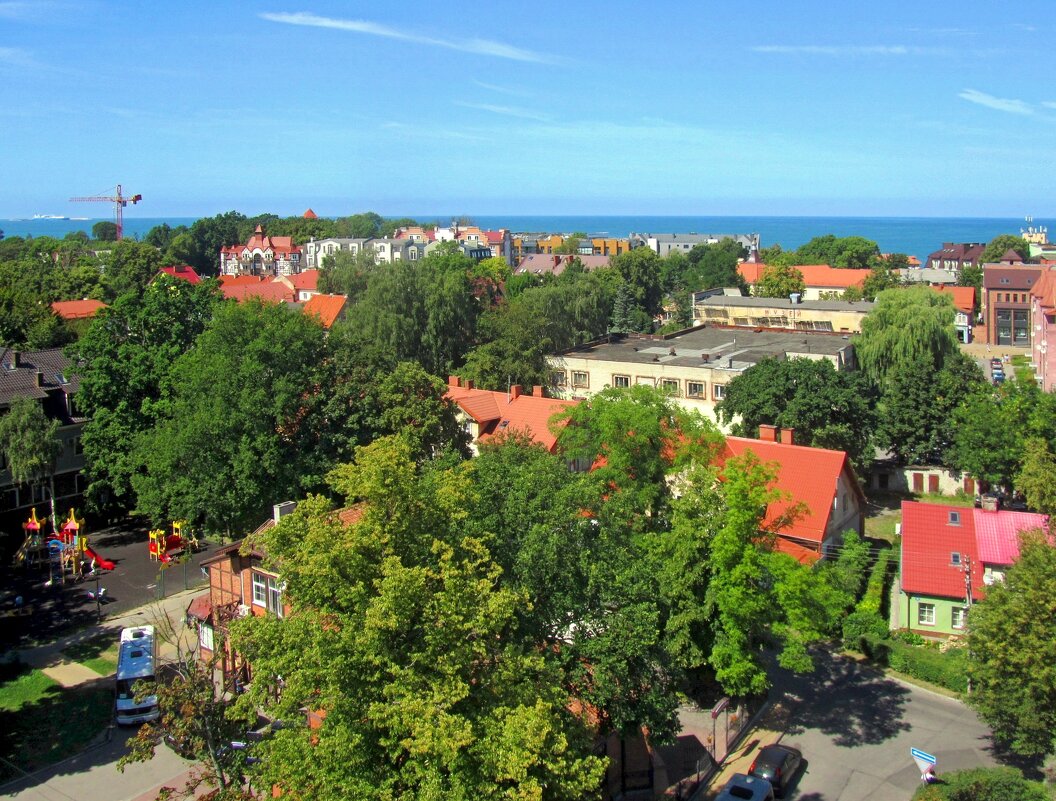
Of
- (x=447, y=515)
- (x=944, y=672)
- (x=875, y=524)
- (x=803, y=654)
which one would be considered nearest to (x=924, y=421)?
(x=875, y=524)

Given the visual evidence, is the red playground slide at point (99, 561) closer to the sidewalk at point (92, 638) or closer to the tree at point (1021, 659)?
the sidewalk at point (92, 638)

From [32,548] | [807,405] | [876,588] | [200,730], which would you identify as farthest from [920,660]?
[32,548]

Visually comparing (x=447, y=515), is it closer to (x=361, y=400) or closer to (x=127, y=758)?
(x=127, y=758)

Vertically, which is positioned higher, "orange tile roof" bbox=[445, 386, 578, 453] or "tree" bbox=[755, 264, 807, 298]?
"tree" bbox=[755, 264, 807, 298]

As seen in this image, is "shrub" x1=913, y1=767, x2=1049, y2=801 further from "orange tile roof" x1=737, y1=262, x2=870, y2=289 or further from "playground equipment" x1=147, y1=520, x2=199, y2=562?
"orange tile roof" x1=737, y1=262, x2=870, y2=289

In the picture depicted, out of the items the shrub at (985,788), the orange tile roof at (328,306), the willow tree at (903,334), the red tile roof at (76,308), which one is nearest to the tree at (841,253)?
the willow tree at (903,334)

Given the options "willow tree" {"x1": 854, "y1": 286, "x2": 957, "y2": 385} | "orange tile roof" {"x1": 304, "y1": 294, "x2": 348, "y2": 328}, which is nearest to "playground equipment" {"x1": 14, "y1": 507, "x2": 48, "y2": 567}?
"orange tile roof" {"x1": 304, "y1": 294, "x2": 348, "y2": 328}
